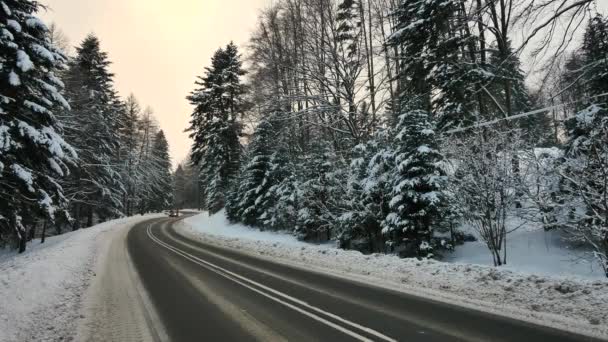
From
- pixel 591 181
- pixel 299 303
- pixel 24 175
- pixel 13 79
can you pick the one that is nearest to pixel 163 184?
pixel 24 175

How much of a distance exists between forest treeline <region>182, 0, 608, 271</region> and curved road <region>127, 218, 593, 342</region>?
4.30m

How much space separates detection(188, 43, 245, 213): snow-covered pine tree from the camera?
37594 millimetres

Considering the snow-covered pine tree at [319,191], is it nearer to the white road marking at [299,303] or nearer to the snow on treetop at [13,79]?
the white road marking at [299,303]

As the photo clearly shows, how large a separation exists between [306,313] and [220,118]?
33550mm

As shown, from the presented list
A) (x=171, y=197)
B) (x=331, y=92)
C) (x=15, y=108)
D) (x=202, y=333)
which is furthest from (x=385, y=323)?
(x=171, y=197)

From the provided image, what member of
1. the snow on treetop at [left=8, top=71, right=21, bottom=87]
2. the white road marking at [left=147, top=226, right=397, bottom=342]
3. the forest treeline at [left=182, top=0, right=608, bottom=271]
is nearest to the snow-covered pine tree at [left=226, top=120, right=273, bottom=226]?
the forest treeline at [left=182, top=0, right=608, bottom=271]

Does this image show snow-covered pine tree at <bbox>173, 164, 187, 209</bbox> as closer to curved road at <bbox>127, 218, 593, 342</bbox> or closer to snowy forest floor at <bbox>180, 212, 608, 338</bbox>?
snowy forest floor at <bbox>180, 212, 608, 338</bbox>

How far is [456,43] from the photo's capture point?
1527 cm

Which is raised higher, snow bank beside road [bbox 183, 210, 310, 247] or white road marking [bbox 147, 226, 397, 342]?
snow bank beside road [bbox 183, 210, 310, 247]

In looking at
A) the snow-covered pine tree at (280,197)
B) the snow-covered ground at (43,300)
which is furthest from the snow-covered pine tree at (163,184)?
the snow-covered ground at (43,300)

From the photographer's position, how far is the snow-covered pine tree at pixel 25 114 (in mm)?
12078

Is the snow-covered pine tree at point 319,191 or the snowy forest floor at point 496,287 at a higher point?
the snow-covered pine tree at point 319,191

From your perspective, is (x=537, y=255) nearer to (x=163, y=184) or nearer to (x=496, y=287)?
(x=496, y=287)

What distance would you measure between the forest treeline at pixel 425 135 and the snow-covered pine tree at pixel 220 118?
9.21 m
